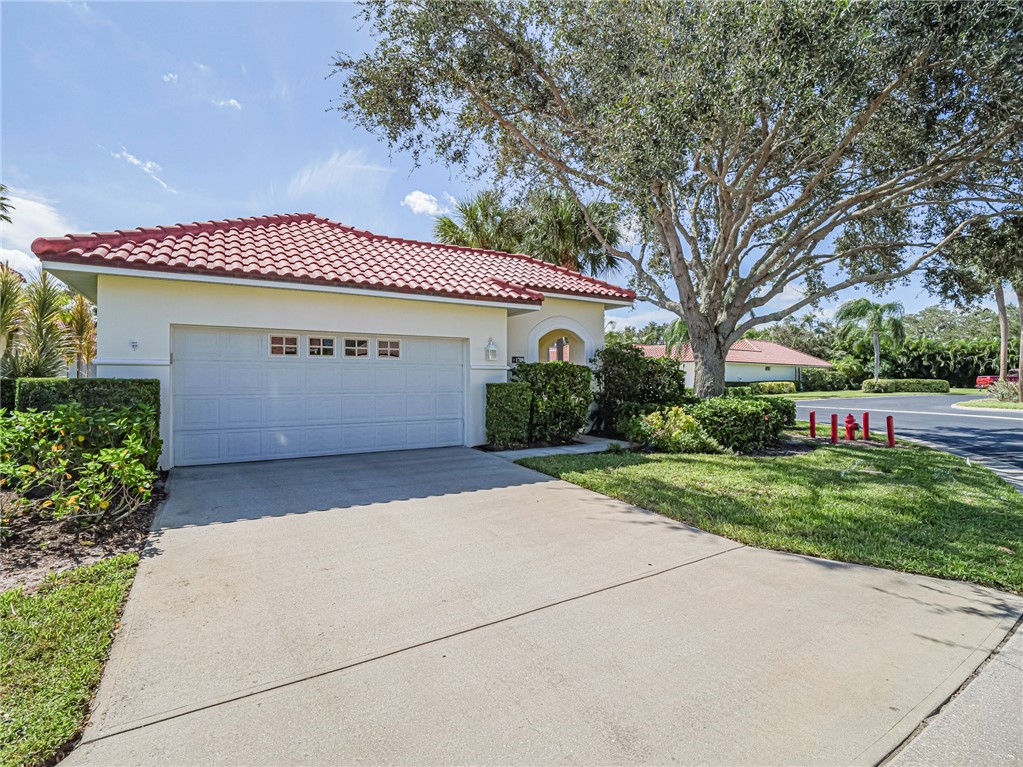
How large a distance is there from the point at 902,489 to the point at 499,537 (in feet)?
20.8

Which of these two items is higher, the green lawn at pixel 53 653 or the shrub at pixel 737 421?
the shrub at pixel 737 421

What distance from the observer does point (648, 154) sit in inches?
331

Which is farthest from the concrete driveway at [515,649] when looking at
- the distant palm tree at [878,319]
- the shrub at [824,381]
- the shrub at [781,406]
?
the distant palm tree at [878,319]

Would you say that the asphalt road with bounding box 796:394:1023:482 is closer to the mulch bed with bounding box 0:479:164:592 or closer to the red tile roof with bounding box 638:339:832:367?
the mulch bed with bounding box 0:479:164:592

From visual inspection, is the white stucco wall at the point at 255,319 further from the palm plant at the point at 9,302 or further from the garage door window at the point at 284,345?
the palm plant at the point at 9,302

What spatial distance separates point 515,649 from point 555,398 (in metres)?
8.03

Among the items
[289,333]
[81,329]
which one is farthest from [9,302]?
[289,333]

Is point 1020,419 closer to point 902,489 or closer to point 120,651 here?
point 902,489

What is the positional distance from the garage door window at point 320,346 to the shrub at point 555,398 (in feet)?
12.6

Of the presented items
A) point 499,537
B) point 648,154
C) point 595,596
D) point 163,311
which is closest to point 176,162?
point 163,311

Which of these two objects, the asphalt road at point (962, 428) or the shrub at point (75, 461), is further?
the asphalt road at point (962, 428)

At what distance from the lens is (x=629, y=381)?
12.7 meters

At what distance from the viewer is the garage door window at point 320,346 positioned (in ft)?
30.6

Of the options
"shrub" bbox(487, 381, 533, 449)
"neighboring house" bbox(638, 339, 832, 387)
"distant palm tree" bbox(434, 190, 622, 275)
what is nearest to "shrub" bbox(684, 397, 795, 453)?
"shrub" bbox(487, 381, 533, 449)
